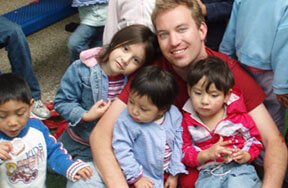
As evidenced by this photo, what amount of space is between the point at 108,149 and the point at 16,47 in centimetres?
122

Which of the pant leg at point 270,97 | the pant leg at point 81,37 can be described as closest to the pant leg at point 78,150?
the pant leg at point 270,97

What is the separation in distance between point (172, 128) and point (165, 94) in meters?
0.16

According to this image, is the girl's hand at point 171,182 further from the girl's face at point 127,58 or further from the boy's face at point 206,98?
the girl's face at point 127,58

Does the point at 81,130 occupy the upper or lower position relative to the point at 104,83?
lower

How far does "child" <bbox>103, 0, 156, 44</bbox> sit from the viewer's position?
6.37 feet

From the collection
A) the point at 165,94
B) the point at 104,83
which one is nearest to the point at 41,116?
the point at 104,83

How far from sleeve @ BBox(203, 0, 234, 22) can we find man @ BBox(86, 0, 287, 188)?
25cm

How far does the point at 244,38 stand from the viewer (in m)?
1.82

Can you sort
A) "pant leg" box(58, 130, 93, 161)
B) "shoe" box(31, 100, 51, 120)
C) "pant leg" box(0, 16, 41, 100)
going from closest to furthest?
"pant leg" box(58, 130, 93, 161) → "pant leg" box(0, 16, 41, 100) → "shoe" box(31, 100, 51, 120)

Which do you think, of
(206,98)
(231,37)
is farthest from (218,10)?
(206,98)

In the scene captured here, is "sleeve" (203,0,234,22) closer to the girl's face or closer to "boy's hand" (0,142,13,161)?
the girl's face

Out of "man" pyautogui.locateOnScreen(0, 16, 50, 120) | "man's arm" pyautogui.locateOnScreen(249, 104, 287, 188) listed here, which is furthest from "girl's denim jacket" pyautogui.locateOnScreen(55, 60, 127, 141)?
"man" pyautogui.locateOnScreen(0, 16, 50, 120)

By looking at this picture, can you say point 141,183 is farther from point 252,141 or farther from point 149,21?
point 149,21

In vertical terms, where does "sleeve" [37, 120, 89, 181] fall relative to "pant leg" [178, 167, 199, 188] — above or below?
above
